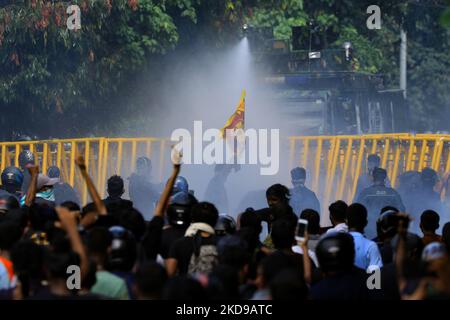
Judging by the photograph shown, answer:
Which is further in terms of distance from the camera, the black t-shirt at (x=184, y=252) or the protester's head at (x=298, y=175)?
the protester's head at (x=298, y=175)

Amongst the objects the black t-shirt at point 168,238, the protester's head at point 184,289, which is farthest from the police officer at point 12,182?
the protester's head at point 184,289

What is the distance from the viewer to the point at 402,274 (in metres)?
6.72

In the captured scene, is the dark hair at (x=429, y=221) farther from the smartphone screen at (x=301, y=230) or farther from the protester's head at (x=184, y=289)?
the protester's head at (x=184, y=289)

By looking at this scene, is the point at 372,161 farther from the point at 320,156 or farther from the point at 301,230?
the point at 301,230

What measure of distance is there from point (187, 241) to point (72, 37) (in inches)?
517

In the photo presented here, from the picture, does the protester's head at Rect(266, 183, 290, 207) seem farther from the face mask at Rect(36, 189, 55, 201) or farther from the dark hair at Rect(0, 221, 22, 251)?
the dark hair at Rect(0, 221, 22, 251)

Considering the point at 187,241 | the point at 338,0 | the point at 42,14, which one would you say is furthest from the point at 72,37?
the point at 187,241

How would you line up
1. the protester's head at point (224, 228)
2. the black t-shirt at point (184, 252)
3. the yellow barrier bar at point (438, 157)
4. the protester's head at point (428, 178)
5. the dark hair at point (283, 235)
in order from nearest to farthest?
the dark hair at point (283, 235), the black t-shirt at point (184, 252), the protester's head at point (224, 228), the protester's head at point (428, 178), the yellow barrier bar at point (438, 157)

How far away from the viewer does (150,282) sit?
20.5ft

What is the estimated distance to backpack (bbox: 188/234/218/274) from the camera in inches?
310

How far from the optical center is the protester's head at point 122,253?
7008 millimetres

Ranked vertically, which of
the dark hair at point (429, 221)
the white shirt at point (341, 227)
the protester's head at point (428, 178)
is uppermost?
the protester's head at point (428, 178)

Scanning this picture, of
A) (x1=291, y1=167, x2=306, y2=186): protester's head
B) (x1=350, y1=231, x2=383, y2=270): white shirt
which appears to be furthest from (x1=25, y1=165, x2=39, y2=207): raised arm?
(x1=291, y1=167, x2=306, y2=186): protester's head

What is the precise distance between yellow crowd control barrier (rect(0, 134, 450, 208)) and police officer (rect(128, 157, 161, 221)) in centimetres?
210
